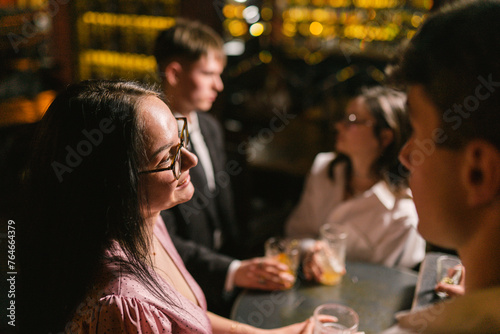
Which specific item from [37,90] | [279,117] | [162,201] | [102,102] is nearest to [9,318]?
[162,201]

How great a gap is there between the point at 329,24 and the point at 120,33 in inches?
113

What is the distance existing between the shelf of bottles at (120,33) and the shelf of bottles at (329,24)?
0.97m

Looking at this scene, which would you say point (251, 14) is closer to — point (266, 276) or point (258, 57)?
point (258, 57)

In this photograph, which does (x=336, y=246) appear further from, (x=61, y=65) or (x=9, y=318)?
(x=61, y=65)

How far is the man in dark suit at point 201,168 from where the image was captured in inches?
79.8

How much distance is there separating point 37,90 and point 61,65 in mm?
504

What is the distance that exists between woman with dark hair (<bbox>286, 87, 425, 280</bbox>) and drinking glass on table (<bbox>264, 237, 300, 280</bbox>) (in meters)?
0.34

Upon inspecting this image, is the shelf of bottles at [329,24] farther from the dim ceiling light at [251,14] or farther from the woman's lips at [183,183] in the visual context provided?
the woman's lips at [183,183]

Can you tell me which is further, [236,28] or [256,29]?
[236,28]

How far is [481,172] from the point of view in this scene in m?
0.68

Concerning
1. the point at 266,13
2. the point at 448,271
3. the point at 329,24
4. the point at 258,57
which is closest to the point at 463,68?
the point at 448,271

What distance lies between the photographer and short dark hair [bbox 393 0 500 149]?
0.64 metres

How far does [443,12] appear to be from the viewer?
2.37 ft

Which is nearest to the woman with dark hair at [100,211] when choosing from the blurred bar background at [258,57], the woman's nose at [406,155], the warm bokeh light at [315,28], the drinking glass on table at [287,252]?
the woman's nose at [406,155]
